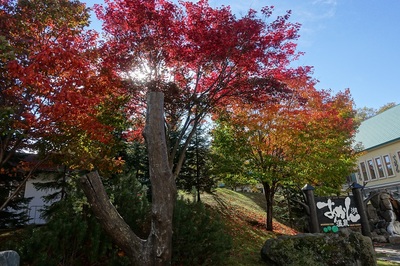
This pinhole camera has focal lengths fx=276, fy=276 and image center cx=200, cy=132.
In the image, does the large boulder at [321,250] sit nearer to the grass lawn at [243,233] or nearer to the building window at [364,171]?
the grass lawn at [243,233]

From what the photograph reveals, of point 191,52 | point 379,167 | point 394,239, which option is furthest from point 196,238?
point 379,167

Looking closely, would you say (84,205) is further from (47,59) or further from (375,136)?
(375,136)

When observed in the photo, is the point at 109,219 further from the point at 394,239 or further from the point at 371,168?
the point at 371,168

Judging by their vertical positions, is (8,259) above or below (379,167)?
below

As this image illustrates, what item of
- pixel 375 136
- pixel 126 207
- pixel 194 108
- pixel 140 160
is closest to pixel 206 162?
pixel 140 160

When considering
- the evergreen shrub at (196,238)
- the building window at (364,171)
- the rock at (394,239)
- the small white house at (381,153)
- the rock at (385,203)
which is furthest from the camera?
the building window at (364,171)

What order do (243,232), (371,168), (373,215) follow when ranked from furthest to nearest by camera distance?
1. (371,168)
2. (373,215)
3. (243,232)

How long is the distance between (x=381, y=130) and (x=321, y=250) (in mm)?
29621

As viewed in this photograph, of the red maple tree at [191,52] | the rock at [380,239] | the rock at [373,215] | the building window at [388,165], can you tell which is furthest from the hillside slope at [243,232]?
the building window at [388,165]

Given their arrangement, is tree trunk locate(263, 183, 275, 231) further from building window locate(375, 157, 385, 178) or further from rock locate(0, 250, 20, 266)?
building window locate(375, 157, 385, 178)

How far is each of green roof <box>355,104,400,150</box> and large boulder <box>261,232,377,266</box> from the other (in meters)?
24.4

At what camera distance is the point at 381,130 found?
30.9 m

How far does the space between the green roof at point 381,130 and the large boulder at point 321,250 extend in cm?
2435

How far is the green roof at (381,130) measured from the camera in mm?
28516
